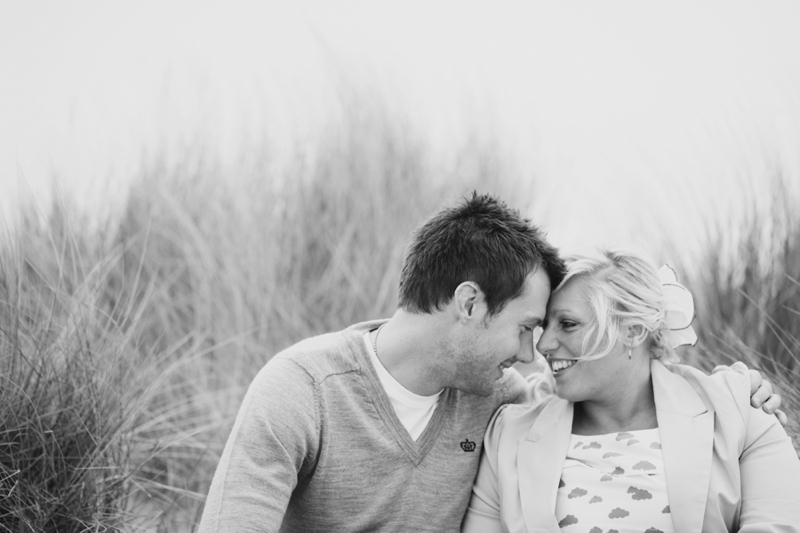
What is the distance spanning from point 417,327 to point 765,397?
1073 millimetres

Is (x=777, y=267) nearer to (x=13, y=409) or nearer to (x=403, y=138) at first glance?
(x=403, y=138)

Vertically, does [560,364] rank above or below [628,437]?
above

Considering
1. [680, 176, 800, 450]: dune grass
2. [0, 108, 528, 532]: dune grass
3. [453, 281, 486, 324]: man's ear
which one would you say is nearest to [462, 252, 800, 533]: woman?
[453, 281, 486, 324]: man's ear

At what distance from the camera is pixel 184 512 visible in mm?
3152

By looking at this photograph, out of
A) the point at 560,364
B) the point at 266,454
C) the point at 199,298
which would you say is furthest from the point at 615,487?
the point at 199,298

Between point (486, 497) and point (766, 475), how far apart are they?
2.73 ft

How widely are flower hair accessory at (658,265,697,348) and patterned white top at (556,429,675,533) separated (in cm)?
33

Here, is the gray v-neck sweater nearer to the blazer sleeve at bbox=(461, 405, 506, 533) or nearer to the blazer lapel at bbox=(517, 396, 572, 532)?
the blazer sleeve at bbox=(461, 405, 506, 533)

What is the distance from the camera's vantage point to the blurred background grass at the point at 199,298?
96.6 inches

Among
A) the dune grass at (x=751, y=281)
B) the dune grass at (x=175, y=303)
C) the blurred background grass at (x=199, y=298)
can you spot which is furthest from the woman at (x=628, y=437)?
the dune grass at (x=175, y=303)

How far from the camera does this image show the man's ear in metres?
2.37

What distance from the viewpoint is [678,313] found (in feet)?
8.17

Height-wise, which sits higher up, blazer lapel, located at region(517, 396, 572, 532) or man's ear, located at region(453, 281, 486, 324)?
man's ear, located at region(453, 281, 486, 324)

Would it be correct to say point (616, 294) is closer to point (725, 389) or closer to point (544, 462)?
point (725, 389)
